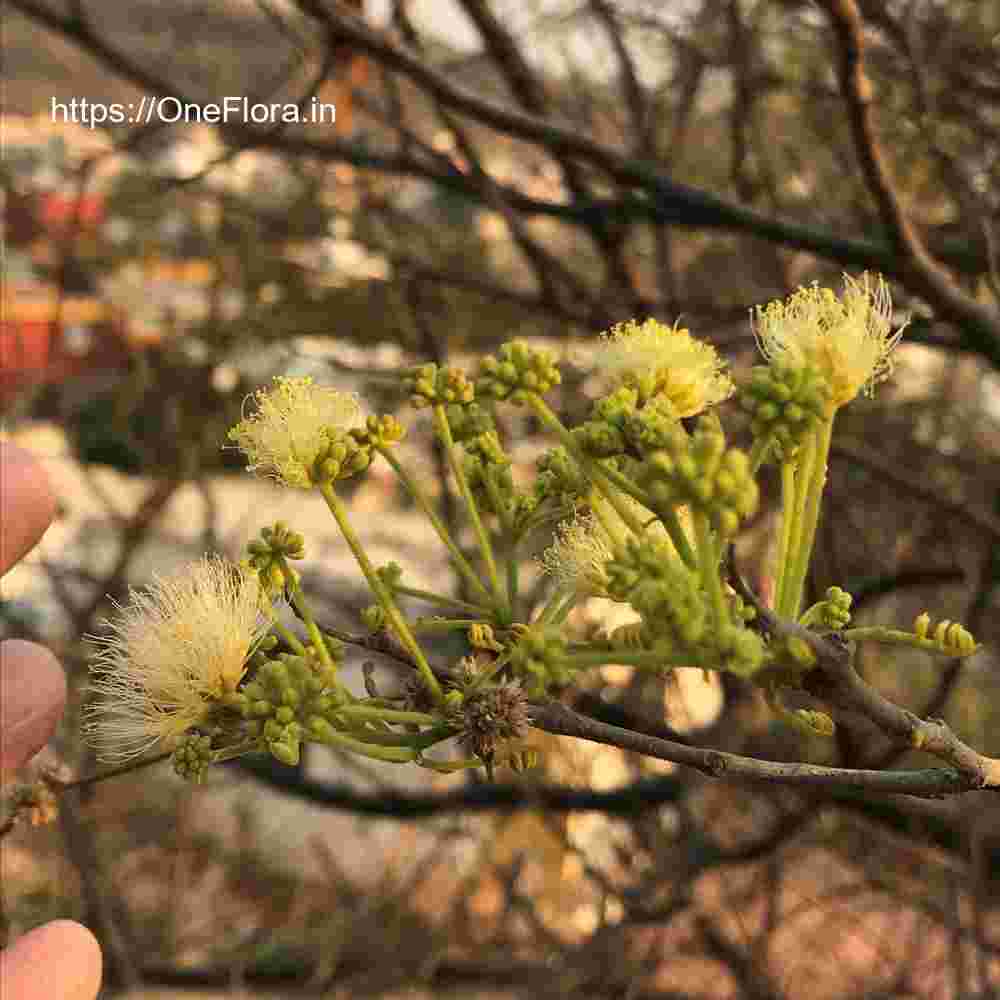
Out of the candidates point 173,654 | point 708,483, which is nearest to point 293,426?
point 173,654

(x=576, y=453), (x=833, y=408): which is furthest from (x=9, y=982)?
(x=833, y=408)

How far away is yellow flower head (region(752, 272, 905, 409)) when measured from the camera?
670 mm

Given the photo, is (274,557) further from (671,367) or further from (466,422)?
(671,367)

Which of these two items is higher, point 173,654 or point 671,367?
point 671,367

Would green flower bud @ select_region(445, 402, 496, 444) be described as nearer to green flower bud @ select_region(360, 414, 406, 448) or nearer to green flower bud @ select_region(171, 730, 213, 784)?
green flower bud @ select_region(360, 414, 406, 448)

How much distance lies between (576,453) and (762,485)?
1.69 meters

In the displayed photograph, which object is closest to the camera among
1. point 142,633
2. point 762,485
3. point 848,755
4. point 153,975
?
point 142,633

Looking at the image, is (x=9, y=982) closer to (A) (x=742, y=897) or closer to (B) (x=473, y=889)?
(B) (x=473, y=889)

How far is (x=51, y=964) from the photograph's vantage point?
65cm

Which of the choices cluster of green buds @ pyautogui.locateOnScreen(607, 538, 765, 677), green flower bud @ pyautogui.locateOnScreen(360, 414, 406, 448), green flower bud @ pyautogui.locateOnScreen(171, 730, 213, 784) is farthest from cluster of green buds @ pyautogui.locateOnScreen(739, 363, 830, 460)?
green flower bud @ pyautogui.locateOnScreen(171, 730, 213, 784)

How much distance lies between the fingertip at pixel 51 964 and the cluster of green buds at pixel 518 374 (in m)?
0.40

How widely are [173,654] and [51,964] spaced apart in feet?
0.61

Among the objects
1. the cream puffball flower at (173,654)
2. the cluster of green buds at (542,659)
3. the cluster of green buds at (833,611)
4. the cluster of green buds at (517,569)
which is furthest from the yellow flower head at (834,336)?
the cream puffball flower at (173,654)

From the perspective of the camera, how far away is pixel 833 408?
66 cm
